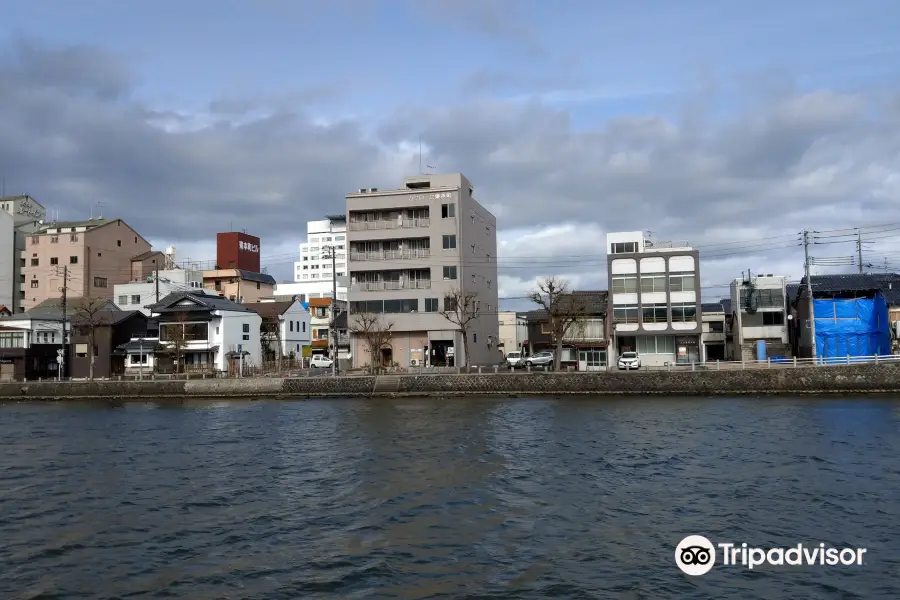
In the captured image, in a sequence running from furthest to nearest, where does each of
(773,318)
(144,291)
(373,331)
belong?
(144,291), (373,331), (773,318)

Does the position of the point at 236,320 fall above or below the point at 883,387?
above

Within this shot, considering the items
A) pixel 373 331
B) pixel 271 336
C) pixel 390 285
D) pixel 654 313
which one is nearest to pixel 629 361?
pixel 654 313

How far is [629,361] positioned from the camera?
2400 inches

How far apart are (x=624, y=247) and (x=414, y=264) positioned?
22291mm

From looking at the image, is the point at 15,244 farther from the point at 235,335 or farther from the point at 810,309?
the point at 810,309

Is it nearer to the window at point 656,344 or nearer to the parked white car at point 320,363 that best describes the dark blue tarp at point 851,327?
the window at point 656,344

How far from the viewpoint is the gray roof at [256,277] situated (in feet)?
333

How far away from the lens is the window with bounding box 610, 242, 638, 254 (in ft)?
229

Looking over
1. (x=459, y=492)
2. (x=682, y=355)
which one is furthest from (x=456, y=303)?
(x=459, y=492)

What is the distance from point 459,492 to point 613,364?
48.6 m

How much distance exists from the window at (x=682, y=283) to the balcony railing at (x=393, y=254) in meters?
25.0

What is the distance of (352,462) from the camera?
25078 millimetres

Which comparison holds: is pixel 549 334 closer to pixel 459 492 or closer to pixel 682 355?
pixel 682 355

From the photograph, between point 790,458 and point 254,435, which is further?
point 254,435
